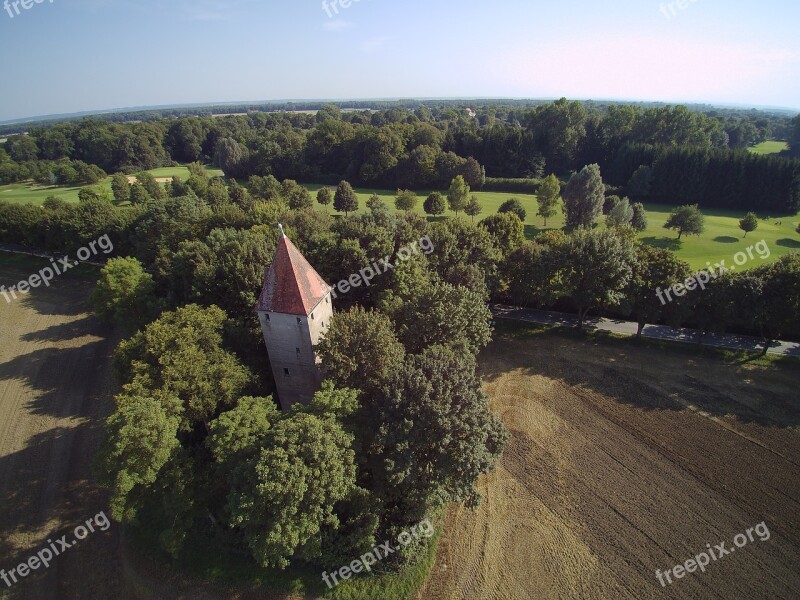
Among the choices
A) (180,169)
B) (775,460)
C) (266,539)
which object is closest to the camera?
(266,539)

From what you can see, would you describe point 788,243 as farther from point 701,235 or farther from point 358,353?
point 358,353

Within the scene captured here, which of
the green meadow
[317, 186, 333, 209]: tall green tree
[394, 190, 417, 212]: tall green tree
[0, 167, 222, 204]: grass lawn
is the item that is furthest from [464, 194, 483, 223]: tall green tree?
[0, 167, 222, 204]: grass lawn

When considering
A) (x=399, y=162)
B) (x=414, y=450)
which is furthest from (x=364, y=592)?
(x=399, y=162)

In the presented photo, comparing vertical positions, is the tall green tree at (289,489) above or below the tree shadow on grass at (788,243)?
above

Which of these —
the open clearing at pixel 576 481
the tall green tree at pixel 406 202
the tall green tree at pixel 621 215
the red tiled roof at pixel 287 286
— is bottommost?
the open clearing at pixel 576 481

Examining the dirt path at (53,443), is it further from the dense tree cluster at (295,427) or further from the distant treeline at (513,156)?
the distant treeline at (513,156)

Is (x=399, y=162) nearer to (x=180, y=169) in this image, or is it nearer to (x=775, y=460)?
(x=180, y=169)

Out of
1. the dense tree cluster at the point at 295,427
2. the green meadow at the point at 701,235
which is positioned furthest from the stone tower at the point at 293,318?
the green meadow at the point at 701,235
